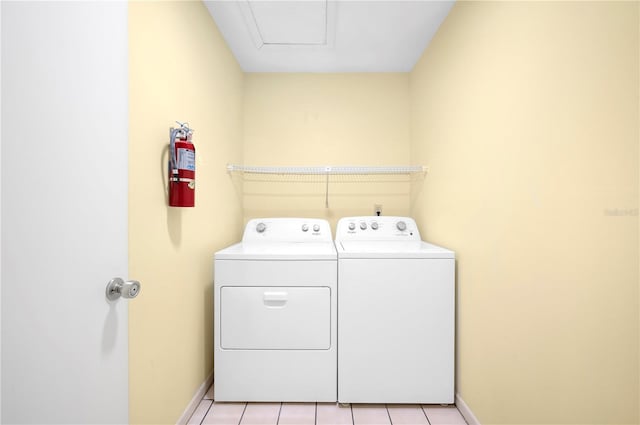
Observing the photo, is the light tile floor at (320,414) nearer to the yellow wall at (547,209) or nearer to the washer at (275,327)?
the washer at (275,327)

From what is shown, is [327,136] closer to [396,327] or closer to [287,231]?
[287,231]

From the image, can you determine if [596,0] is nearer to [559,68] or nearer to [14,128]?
[559,68]

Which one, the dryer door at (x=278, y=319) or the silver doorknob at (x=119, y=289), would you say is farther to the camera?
the dryer door at (x=278, y=319)

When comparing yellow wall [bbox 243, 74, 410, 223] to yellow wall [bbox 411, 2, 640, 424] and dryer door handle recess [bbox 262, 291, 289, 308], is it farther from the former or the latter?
dryer door handle recess [bbox 262, 291, 289, 308]

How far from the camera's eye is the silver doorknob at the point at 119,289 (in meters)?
0.74

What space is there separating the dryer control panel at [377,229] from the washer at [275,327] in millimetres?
602

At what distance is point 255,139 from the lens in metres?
2.42

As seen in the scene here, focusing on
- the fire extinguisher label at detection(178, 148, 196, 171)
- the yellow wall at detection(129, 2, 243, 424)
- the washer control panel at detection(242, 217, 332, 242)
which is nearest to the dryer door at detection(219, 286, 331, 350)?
the yellow wall at detection(129, 2, 243, 424)

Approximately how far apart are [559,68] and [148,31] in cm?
151

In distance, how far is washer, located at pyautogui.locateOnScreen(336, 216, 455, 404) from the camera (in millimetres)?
1539

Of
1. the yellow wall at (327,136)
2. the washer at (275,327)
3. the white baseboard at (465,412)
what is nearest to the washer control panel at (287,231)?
the yellow wall at (327,136)

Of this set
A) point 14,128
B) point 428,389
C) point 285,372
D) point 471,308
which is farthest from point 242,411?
point 14,128

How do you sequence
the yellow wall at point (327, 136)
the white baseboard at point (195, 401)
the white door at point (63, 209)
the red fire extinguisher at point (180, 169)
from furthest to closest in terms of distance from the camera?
1. the yellow wall at point (327, 136)
2. the white baseboard at point (195, 401)
3. the red fire extinguisher at point (180, 169)
4. the white door at point (63, 209)

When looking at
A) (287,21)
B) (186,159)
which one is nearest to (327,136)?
(287,21)
